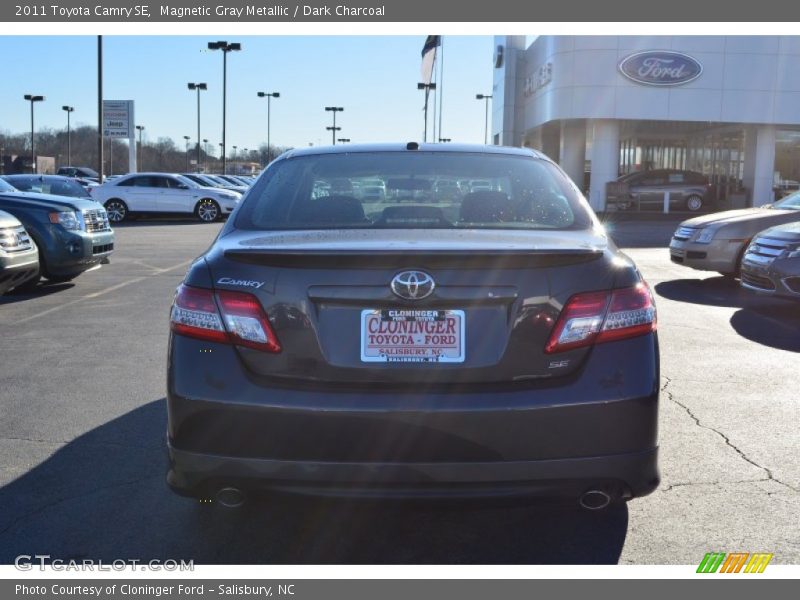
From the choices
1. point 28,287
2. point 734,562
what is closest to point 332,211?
point 734,562

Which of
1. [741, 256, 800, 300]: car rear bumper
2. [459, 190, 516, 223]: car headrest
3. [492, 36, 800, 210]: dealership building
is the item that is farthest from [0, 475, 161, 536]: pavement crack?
[492, 36, 800, 210]: dealership building

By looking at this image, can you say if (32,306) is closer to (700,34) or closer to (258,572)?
(258,572)

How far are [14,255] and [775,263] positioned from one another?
8.11 metres

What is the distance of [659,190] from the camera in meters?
35.1

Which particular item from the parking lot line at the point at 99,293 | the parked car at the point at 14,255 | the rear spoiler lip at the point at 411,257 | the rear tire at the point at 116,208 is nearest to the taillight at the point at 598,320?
the rear spoiler lip at the point at 411,257

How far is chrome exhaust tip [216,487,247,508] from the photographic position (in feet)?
10.4

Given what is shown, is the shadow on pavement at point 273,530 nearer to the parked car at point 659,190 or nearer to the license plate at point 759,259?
the license plate at point 759,259

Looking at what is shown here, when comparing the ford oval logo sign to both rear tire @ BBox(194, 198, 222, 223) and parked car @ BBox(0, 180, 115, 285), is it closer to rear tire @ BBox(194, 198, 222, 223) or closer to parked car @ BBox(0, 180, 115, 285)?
rear tire @ BBox(194, 198, 222, 223)

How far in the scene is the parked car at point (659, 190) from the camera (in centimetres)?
3519

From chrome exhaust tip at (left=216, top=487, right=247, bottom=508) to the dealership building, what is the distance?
34.7 metres

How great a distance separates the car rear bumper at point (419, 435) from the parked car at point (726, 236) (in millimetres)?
9484

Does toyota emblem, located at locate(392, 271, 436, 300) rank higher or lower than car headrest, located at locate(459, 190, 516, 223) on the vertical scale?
lower

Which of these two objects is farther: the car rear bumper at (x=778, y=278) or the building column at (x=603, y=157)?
the building column at (x=603, y=157)
